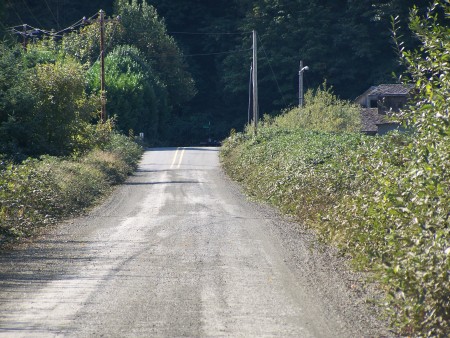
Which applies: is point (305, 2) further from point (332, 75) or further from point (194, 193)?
point (194, 193)

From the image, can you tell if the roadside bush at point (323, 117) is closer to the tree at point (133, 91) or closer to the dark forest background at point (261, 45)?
the tree at point (133, 91)

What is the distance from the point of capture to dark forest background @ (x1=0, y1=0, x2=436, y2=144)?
6675cm

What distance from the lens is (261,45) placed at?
235 feet

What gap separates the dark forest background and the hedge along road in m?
46.8

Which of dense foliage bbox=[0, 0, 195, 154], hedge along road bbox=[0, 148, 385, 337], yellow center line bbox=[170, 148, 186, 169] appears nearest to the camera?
hedge along road bbox=[0, 148, 385, 337]

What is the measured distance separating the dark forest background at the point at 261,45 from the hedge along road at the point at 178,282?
46.8m

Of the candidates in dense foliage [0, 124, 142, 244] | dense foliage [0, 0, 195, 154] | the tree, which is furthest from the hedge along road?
the tree

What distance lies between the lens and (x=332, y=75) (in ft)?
229

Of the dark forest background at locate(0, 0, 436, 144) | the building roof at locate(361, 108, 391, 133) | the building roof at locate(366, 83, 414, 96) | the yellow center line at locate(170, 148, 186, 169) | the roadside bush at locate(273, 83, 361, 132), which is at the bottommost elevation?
the yellow center line at locate(170, 148, 186, 169)

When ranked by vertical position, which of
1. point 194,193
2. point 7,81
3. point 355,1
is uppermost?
point 355,1

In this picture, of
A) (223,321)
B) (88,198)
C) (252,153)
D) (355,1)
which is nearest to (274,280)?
(223,321)

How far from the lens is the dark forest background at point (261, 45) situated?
219 feet

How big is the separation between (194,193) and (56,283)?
48.7 feet

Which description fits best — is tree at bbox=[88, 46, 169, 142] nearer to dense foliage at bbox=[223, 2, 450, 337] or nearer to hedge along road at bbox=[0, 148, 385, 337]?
hedge along road at bbox=[0, 148, 385, 337]
